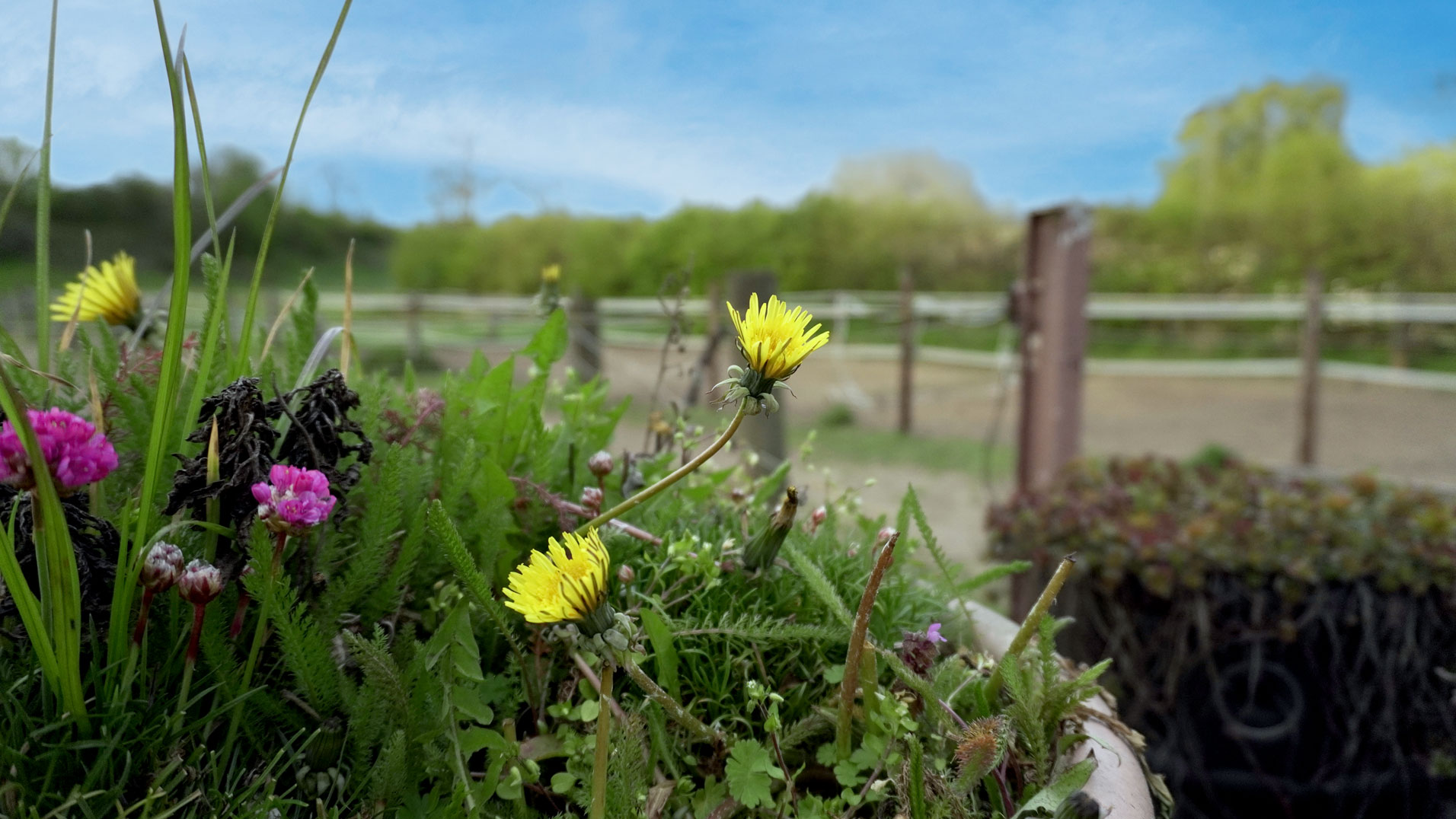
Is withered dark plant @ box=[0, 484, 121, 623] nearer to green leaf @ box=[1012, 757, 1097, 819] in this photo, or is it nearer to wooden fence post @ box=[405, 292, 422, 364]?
green leaf @ box=[1012, 757, 1097, 819]

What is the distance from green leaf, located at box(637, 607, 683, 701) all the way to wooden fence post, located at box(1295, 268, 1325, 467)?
17.7 feet

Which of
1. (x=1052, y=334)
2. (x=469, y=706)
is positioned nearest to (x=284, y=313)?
(x=469, y=706)

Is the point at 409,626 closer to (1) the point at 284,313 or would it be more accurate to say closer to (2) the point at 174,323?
(2) the point at 174,323

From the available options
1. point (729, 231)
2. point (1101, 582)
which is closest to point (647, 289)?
point (729, 231)

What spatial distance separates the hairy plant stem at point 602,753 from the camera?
18.8 inches

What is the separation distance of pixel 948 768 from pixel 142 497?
1.88ft

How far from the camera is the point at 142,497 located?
505 mm

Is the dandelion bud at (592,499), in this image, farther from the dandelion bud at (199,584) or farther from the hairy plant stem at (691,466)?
the dandelion bud at (199,584)

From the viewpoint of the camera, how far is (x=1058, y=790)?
564 millimetres

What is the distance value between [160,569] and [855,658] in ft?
1.42

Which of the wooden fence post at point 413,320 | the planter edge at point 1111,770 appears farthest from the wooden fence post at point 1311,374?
the wooden fence post at point 413,320

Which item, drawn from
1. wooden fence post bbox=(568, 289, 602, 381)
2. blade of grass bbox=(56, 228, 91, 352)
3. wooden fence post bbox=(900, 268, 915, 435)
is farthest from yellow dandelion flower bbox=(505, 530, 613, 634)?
wooden fence post bbox=(900, 268, 915, 435)

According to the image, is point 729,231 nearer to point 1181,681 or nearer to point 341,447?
point 1181,681

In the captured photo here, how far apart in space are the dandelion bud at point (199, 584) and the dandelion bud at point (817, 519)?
505mm
